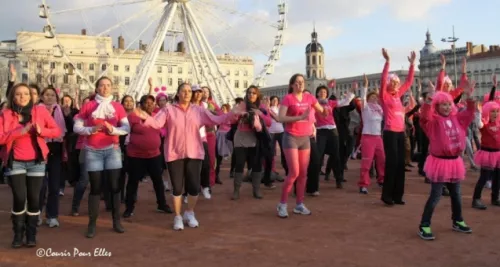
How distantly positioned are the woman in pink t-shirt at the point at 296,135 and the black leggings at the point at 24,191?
3109 mm

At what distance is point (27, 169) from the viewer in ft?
16.6

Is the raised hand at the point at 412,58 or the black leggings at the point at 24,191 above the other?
the raised hand at the point at 412,58

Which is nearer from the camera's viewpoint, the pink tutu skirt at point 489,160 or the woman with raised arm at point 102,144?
the woman with raised arm at point 102,144

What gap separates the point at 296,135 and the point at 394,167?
5.82ft

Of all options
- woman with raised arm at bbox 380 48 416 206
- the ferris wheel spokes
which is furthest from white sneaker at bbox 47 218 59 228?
the ferris wheel spokes

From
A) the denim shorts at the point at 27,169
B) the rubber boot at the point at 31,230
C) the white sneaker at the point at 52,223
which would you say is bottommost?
the white sneaker at the point at 52,223

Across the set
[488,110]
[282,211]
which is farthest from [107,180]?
[488,110]

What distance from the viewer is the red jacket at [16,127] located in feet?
16.1

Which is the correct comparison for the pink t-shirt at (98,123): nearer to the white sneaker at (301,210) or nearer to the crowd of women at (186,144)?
the crowd of women at (186,144)

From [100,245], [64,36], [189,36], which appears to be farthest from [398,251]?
[64,36]

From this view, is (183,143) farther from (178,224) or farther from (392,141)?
(392,141)

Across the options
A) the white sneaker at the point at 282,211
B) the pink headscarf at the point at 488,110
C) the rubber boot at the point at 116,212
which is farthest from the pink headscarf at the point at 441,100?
the rubber boot at the point at 116,212

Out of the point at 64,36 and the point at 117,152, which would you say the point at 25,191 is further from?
the point at 64,36

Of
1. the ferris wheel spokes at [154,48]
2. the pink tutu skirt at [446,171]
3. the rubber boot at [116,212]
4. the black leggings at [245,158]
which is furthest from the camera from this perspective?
the ferris wheel spokes at [154,48]
